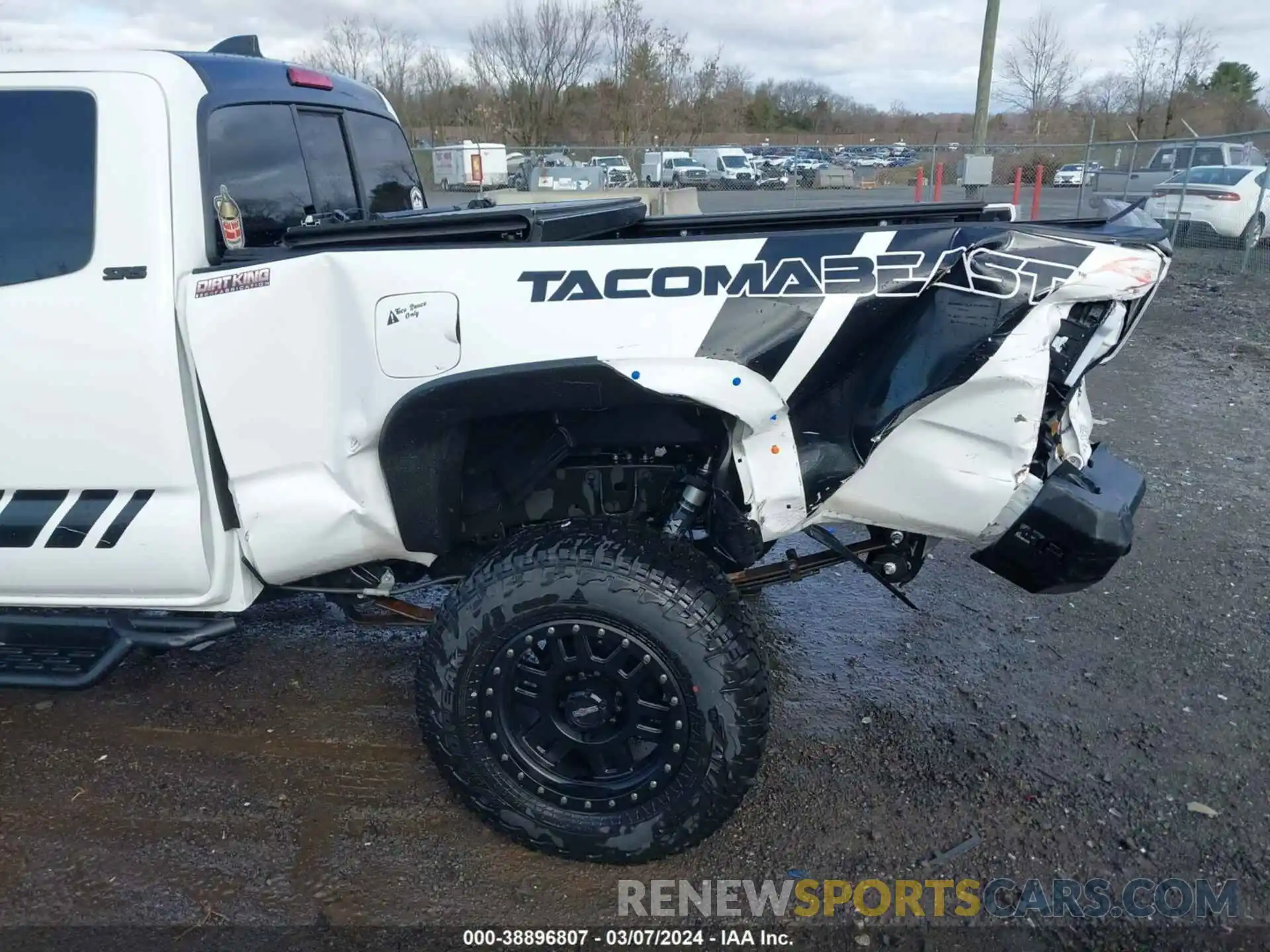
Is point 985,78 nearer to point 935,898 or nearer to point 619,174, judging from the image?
point 619,174

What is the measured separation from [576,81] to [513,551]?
3816 cm

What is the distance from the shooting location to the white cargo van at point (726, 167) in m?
21.2

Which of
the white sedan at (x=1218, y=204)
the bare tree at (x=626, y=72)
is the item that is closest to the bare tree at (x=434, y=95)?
the bare tree at (x=626, y=72)

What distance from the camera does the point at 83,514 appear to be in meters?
2.70

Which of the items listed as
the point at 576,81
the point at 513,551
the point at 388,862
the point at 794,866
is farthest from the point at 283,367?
the point at 576,81

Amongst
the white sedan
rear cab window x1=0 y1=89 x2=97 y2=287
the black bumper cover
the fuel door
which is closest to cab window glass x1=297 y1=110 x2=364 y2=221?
rear cab window x1=0 y1=89 x2=97 y2=287

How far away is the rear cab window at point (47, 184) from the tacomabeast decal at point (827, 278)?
1.29 metres

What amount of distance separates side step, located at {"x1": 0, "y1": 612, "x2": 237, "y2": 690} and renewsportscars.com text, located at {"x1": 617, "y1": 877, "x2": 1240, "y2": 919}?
58.8 inches

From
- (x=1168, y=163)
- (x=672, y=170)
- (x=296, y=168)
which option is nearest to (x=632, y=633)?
(x=296, y=168)

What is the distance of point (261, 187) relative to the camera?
2.97 m

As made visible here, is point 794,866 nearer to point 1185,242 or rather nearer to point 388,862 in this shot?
point 388,862

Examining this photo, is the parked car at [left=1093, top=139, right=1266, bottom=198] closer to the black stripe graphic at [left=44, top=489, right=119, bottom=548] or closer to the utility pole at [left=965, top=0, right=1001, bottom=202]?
the utility pole at [left=965, top=0, right=1001, bottom=202]

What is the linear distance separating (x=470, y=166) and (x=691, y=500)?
15.7 metres

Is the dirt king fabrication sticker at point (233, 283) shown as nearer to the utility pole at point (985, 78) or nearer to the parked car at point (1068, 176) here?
the utility pole at point (985, 78)
